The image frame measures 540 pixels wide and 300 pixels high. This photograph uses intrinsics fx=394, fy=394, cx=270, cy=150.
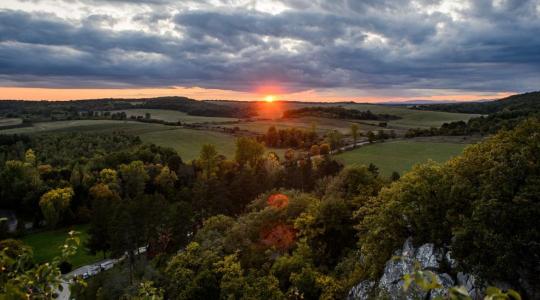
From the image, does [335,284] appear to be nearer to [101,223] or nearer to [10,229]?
[101,223]

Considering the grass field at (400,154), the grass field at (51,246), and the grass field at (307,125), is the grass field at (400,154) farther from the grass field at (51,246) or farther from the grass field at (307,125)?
the grass field at (51,246)

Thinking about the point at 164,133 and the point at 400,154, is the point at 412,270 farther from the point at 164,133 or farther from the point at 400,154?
the point at 164,133

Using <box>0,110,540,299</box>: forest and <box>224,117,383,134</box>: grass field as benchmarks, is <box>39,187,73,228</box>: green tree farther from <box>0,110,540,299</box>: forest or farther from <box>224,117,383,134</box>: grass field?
<box>224,117,383,134</box>: grass field

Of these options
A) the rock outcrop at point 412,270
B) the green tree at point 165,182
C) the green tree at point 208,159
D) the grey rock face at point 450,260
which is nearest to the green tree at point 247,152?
the green tree at point 208,159

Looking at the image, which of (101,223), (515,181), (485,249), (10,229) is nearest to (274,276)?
(485,249)

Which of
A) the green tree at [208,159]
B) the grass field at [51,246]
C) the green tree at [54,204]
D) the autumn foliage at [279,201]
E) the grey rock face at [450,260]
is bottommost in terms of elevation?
the grass field at [51,246]

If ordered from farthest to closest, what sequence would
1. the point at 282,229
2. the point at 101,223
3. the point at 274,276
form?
the point at 101,223, the point at 282,229, the point at 274,276
